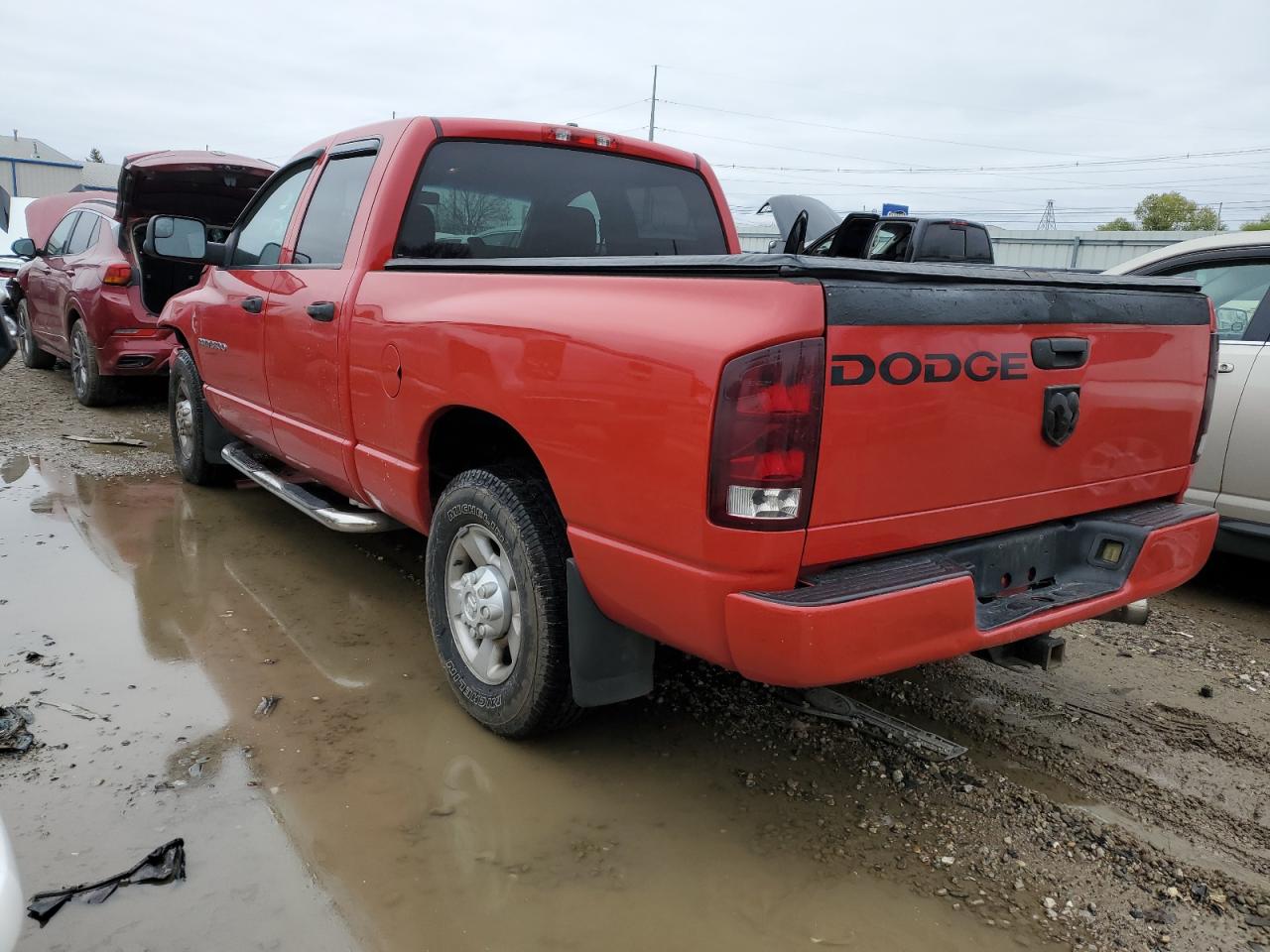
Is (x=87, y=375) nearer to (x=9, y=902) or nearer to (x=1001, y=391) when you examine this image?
(x=9, y=902)

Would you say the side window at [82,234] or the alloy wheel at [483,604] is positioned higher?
the side window at [82,234]

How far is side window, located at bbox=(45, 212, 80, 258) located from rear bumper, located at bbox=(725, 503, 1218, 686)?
8.85m

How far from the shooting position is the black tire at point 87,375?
7.93 m

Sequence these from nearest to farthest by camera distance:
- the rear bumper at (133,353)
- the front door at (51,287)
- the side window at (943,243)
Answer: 1. the side window at (943,243)
2. the rear bumper at (133,353)
3. the front door at (51,287)

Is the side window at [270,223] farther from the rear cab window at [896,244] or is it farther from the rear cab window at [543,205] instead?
the rear cab window at [896,244]

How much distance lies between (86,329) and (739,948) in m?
7.67

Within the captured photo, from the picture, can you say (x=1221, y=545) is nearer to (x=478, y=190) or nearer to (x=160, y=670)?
(x=478, y=190)

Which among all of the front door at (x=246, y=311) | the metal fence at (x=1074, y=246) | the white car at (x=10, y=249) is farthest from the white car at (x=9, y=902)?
the metal fence at (x=1074, y=246)

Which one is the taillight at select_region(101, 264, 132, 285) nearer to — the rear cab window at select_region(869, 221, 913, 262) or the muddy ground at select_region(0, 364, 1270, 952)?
A: the muddy ground at select_region(0, 364, 1270, 952)

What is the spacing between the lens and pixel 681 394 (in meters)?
2.14

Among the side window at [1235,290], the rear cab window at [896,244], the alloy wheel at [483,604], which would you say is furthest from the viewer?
the rear cab window at [896,244]

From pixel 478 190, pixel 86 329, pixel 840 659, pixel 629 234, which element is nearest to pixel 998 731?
pixel 840 659

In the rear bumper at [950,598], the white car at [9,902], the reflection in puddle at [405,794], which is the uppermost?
the rear bumper at [950,598]

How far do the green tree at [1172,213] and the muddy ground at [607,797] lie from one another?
52470 millimetres
